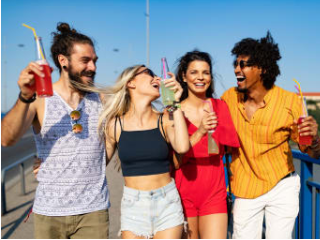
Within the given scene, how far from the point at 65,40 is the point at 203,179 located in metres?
1.66

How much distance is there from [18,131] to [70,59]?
2.51 feet

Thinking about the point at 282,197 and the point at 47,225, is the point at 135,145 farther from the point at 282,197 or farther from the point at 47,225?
the point at 282,197

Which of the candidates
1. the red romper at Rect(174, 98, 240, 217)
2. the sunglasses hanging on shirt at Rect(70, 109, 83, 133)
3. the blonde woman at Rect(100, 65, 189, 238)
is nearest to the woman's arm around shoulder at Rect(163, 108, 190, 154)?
the blonde woman at Rect(100, 65, 189, 238)

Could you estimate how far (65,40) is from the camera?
2.73 metres

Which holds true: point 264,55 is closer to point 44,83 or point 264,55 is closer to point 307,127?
point 307,127

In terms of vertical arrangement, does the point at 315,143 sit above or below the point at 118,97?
below

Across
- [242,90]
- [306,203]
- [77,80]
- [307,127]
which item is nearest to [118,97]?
[77,80]

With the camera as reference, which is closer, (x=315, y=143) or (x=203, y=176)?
(x=315, y=143)

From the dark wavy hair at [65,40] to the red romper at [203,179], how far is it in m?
1.23

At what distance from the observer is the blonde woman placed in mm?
2463

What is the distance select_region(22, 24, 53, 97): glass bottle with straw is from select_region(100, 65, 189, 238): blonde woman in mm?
584

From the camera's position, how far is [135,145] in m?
2.57

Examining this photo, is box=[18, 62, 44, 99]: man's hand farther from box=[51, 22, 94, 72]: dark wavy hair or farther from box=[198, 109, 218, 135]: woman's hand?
box=[198, 109, 218, 135]: woman's hand

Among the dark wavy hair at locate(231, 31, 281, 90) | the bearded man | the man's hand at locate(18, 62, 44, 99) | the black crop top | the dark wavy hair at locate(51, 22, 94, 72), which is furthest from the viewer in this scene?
the dark wavy hair at locate(231, 31, 281, 90)
